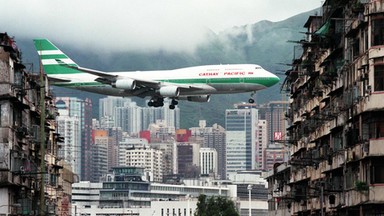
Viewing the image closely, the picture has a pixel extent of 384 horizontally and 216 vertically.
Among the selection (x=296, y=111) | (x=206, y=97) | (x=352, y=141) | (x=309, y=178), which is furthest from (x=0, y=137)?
(x=206, y=97)

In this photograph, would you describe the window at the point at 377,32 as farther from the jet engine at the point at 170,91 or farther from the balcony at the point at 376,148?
the jet engine at the point at 170,91

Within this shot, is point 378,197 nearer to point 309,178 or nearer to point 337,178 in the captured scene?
point 337,178

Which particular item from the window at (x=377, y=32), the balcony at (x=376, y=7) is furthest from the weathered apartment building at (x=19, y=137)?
the balcony at (x=376, y=7)

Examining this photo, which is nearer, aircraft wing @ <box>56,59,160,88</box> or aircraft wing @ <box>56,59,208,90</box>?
aircraft wing @ <box>56,59,208,90</box>

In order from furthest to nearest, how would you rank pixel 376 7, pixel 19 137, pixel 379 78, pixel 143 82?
pixel 143 82, pixel 19 137, pixel 376 7, pixel 379 78

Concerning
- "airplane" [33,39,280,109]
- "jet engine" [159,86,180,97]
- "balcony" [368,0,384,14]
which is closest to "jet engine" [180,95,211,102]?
"airplane" [33,39,280,109]

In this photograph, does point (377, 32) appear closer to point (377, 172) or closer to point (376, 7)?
point (376, 7)

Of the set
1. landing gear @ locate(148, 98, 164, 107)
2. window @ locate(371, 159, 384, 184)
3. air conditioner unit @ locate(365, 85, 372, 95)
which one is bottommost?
window @ locate(371, 159, 384, 184)

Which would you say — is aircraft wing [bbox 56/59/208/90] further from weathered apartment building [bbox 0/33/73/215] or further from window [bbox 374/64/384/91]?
window [bbox 374/64/384/91]

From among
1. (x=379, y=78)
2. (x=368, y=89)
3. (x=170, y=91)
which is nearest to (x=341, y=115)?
(x=368, y=89)
